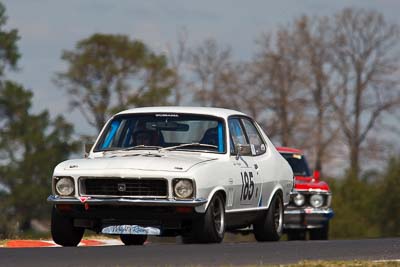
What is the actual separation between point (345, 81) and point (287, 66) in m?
3.10

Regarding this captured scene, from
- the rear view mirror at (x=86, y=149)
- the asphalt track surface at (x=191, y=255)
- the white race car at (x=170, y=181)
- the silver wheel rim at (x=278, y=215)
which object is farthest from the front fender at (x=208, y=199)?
the silver wheel rim at (x=278, y=215)

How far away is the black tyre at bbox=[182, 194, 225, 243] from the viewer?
15.3 meters

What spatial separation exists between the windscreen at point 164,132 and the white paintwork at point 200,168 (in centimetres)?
9

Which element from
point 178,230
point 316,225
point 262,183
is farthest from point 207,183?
point 316,225

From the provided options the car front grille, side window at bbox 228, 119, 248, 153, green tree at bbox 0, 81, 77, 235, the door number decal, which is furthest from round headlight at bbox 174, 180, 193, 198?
green tree at bbox 0, 81, 77, 235

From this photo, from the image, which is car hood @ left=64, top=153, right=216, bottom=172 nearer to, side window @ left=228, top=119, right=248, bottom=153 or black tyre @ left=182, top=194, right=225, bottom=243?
black tyre @ left=182, top=194, right=225, bottom=243

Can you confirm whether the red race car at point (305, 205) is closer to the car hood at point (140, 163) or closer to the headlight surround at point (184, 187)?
the car hood at point (140, 163)

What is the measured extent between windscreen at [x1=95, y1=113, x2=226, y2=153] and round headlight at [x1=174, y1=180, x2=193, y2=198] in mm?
1238

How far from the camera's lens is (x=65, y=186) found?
15344 millimetres

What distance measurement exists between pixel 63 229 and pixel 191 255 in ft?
8.71

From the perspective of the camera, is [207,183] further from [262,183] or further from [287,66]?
[287,66]

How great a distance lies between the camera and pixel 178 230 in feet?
50.8

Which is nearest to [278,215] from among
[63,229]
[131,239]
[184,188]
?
[131,239]

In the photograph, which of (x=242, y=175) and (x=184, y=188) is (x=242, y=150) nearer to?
(x=242, y=175)
